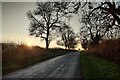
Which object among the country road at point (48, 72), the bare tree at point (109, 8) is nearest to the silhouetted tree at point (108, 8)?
the bare tree at point (109, 8)

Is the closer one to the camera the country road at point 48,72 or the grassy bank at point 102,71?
the country road at point 48,72

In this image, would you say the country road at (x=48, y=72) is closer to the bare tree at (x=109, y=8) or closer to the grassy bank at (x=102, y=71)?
the grassy bank at (x=102, y=71)

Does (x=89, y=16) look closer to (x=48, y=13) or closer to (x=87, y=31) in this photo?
(x=48, y=13)

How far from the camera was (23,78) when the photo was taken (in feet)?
52.3

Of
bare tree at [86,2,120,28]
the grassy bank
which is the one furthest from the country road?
bare tree at [86,2,120,28]

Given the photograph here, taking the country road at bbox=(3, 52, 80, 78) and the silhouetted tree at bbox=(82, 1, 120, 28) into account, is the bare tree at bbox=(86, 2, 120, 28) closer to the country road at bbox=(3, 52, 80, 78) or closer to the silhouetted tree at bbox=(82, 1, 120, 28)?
the silhouetted tree at bbox=(82, 1, 120, 28)

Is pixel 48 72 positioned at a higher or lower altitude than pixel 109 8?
lower

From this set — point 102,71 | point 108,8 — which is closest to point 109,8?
point 108,8

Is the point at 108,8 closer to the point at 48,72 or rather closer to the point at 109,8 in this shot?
the point at 109,8

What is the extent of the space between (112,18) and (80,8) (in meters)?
3.53

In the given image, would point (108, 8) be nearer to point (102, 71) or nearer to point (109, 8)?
point (109, 8)

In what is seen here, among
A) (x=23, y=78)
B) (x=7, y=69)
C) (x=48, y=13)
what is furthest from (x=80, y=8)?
(x=48, y=13)

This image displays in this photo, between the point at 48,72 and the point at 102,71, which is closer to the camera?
the point at 48,72

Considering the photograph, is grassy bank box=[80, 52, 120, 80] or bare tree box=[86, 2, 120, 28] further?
bare tree box=[86, 2, 120, 28]
